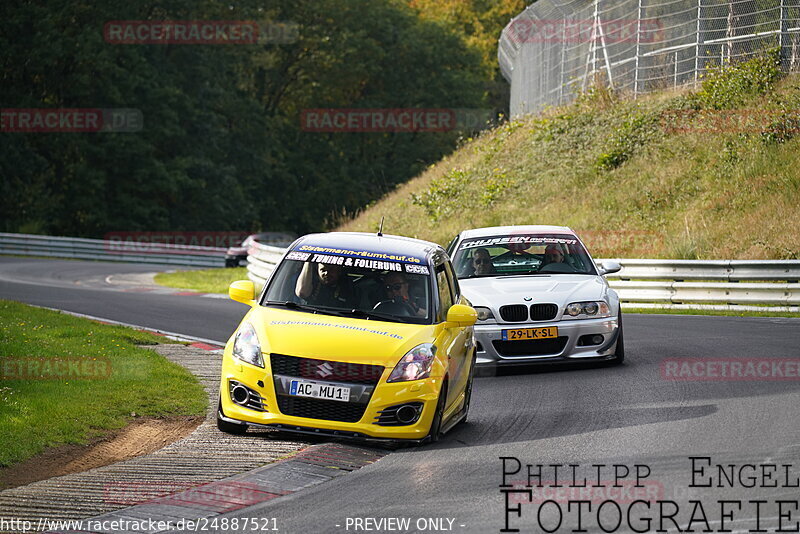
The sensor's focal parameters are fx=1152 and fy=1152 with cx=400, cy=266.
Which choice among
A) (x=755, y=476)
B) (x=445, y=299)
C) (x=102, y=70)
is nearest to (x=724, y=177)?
(x=445, y=299)

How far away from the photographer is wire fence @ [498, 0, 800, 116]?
31344 millimetres

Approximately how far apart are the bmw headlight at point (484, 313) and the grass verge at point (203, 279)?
1641 cm

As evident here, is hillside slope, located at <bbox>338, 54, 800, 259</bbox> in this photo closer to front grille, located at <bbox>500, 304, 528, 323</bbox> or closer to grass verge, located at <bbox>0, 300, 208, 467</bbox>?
front grille, located at <bbox>500, 304, 528, 323</bbox>

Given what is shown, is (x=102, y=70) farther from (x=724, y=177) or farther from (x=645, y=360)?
(x=645, y=360)

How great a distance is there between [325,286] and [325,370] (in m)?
1.33

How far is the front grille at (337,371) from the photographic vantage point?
8.56 meters

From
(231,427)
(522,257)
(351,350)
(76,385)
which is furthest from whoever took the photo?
(522,257)

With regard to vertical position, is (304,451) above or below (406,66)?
below

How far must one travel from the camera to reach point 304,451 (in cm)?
830

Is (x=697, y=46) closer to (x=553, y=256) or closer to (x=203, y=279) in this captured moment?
(x=203, y=279)

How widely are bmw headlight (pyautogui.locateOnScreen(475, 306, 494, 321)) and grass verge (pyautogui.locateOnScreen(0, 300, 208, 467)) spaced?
312cm

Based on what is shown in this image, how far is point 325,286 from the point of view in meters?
9.76

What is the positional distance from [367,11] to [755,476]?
62521 millimetres

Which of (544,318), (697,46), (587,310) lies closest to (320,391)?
(544,318)
